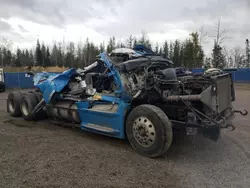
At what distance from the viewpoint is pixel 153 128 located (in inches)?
177

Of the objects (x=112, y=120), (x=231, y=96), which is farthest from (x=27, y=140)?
(x=231, y=96)

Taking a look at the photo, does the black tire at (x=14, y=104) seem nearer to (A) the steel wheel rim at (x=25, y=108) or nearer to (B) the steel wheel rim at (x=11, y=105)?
(B) the steel wheel rim at (x=11, y=105)

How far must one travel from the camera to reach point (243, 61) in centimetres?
6900

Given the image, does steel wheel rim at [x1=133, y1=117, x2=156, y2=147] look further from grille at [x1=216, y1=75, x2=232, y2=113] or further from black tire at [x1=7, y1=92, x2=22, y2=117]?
black tire at [x1=7, y1=92, x2=22, y2=117]

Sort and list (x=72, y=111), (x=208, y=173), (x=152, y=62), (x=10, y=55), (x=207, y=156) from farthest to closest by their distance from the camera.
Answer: (x=10, y=55)
(x=72, y=111)
(x=152, y=62)
(x=207, y=156)
(x=208, y=173)

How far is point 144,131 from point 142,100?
773mm

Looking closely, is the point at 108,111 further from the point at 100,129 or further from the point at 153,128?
the point at 153,128

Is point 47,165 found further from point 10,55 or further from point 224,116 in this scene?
point 10,55

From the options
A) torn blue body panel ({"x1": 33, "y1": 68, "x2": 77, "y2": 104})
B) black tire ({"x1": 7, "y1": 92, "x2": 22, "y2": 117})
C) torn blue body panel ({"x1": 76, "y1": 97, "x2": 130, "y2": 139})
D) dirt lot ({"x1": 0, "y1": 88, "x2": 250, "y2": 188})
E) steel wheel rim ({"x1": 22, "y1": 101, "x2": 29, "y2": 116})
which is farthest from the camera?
black tire ({"x1": 7, "y1": 92, "x2": 22, "y2": 117})

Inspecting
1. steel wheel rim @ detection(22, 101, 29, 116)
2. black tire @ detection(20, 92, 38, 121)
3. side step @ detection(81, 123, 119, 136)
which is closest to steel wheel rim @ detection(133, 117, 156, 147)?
side step @ detection(81, 123, 119, 136)

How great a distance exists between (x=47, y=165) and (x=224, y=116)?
11.1 ft

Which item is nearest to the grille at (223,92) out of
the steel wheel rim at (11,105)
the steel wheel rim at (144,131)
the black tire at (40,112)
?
the steel wheel rim at (144,131)

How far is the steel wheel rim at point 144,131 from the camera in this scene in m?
4.55

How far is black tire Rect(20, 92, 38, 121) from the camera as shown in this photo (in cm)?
784
